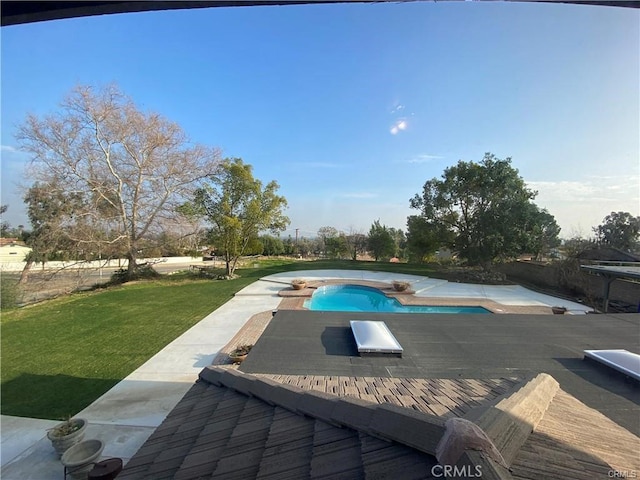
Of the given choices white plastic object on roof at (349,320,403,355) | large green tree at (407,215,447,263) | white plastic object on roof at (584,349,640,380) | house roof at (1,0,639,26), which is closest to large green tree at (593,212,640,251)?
large green tree at (407,215,447,263)

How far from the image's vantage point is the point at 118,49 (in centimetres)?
771

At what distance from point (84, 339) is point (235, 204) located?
10.6m

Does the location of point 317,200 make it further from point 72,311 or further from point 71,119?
point 72,311

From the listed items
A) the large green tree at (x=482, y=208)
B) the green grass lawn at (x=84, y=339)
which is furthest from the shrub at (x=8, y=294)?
the large green tree at (x=482, y=208)

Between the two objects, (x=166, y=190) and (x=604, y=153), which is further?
(x=166, y=190)

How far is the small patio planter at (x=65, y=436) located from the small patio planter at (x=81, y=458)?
252mm

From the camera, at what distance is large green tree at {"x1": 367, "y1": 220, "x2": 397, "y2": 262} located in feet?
88.1

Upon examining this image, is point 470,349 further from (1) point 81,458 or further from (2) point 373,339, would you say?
(1) point 81,458

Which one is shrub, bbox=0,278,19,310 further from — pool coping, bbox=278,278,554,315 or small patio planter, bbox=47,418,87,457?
small patio planter, bbox=47,418,87,457

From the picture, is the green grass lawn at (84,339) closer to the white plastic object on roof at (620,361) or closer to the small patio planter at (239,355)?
the small patio planter at (239,355)

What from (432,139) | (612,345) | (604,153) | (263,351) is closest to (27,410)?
(263,351)

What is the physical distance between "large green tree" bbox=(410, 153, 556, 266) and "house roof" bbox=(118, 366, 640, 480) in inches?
671

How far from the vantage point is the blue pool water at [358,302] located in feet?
40.0

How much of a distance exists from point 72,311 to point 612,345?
594 inches
